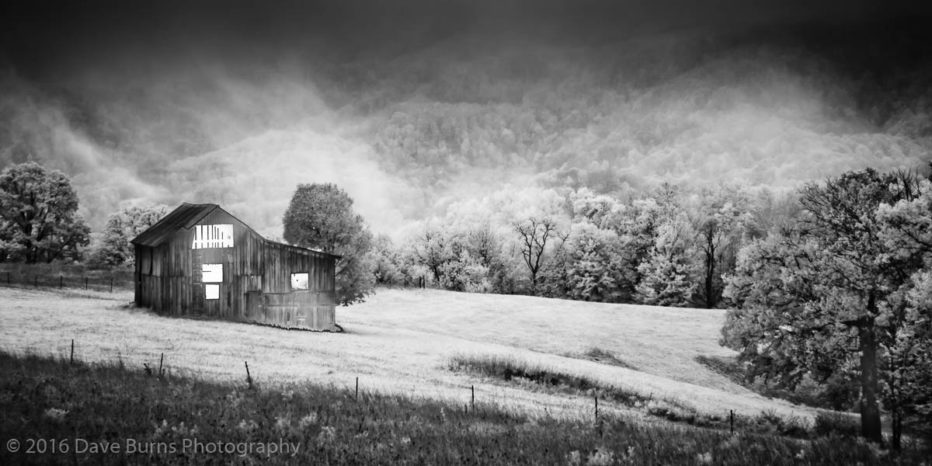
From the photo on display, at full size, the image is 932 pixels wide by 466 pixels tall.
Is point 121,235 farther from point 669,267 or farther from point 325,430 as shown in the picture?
point 325,430

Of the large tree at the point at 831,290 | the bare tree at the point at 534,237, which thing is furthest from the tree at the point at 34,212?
the large tree at the point at 831,290

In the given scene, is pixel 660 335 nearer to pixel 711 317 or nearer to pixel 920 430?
pixel 711 317

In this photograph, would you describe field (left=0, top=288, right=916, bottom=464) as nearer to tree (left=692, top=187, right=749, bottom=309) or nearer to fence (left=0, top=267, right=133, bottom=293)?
fence (left=0, top=267, right=133, bottom=293)

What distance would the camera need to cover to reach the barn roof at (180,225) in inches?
1874

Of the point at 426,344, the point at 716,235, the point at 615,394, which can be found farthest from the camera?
the point at 716,235

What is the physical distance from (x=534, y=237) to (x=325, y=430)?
272ft

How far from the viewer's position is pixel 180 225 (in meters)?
48.6

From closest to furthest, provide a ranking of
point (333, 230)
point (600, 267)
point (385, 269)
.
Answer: point (333, 230), point (600, 267), point (385, 269)

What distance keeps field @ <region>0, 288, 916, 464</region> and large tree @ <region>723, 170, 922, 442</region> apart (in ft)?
9.95

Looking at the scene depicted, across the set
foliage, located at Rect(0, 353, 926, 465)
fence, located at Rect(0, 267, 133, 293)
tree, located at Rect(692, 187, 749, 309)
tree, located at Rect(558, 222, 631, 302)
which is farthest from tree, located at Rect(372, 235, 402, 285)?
foliage, located at Rect(0, 353, 926, 465)

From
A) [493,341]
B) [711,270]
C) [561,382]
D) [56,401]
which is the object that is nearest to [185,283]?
[493,341]

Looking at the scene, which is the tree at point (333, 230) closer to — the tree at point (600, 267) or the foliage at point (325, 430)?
the foliage at point (325, 430)

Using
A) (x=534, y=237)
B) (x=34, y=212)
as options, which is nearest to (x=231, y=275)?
(x=34, y=212)

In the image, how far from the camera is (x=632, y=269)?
80.9 metres
